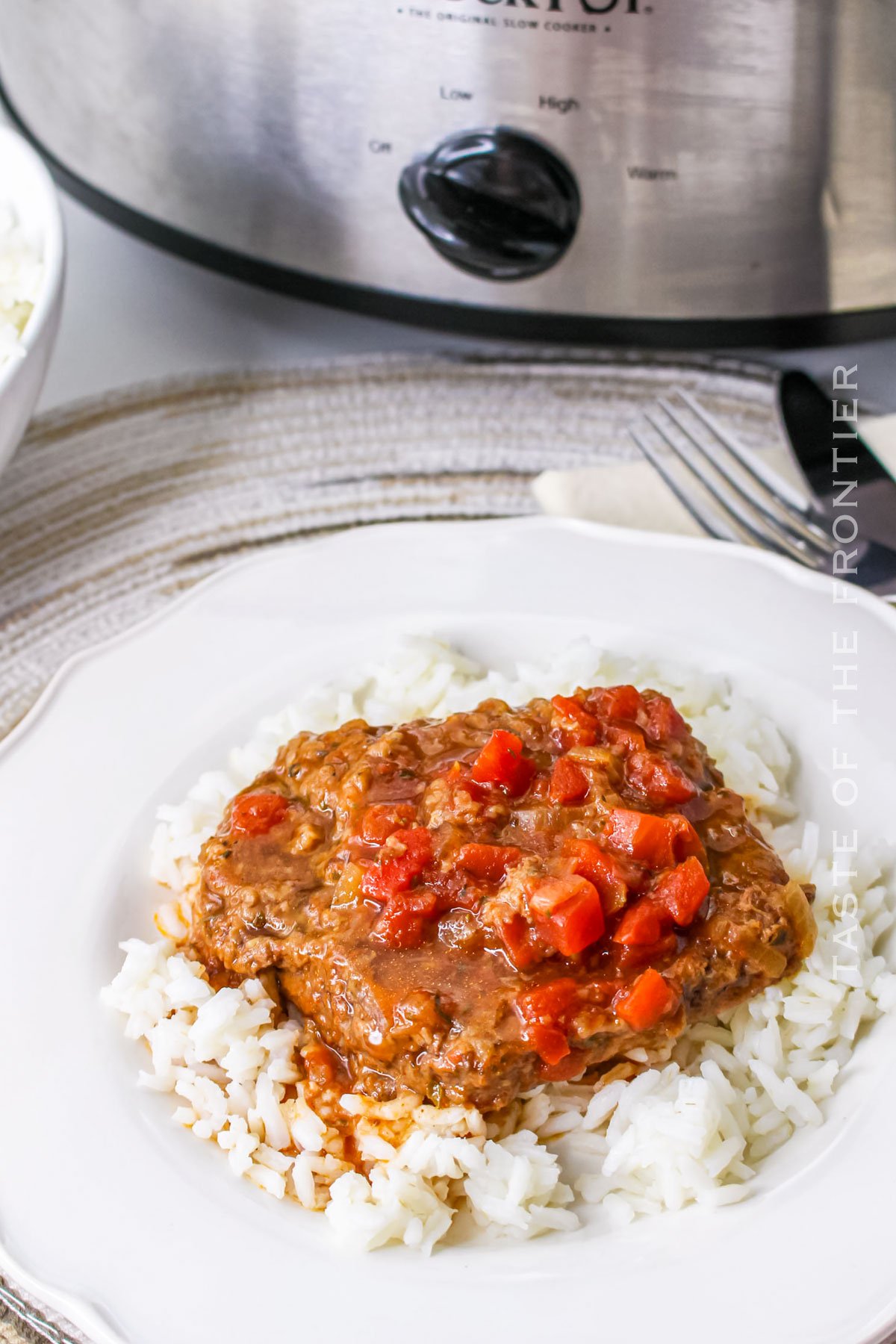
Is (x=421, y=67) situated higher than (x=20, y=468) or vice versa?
(x=421, y=67)

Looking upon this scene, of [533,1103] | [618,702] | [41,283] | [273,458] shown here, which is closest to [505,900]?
[533,1103]

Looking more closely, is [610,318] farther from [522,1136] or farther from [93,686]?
[522,1136]

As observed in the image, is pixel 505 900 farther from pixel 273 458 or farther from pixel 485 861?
pixel 273 458

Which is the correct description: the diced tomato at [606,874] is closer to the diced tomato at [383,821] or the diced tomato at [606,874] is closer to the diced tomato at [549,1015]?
the diced tomato at [549,1015]

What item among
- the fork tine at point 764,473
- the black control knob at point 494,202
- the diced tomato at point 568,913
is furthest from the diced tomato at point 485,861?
the black control knob at point 494,202

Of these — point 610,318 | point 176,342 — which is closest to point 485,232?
point 610,318

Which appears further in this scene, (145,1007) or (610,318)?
(610,318)
